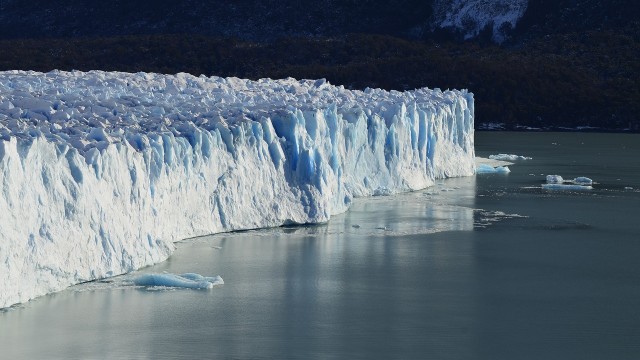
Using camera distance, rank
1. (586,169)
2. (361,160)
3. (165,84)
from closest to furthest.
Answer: (361,160), (165,84), (586,169)

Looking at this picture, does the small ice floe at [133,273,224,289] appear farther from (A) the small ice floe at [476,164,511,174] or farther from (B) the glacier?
(A) the small ice floe at [476,164,511,174]

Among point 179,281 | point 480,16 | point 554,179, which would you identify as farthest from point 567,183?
point 480,16

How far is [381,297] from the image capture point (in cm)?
Answer: 1028

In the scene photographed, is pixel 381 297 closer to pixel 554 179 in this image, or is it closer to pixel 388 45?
pixel 554 179

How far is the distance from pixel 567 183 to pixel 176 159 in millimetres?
10091

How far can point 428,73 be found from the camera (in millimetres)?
41094

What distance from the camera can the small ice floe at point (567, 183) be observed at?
19.3m

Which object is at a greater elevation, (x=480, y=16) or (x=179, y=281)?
(x=480, y=16)

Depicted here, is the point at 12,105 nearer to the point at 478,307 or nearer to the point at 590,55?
the point at 478,307

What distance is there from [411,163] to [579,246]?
4692mm

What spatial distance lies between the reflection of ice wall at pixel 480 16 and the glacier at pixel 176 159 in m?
30.9

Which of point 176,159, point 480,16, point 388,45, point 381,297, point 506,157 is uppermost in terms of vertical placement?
point 480,16


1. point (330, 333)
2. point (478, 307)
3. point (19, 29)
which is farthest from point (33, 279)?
point (19, 29)

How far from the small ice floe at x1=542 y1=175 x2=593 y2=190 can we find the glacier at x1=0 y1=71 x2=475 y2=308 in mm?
1437
